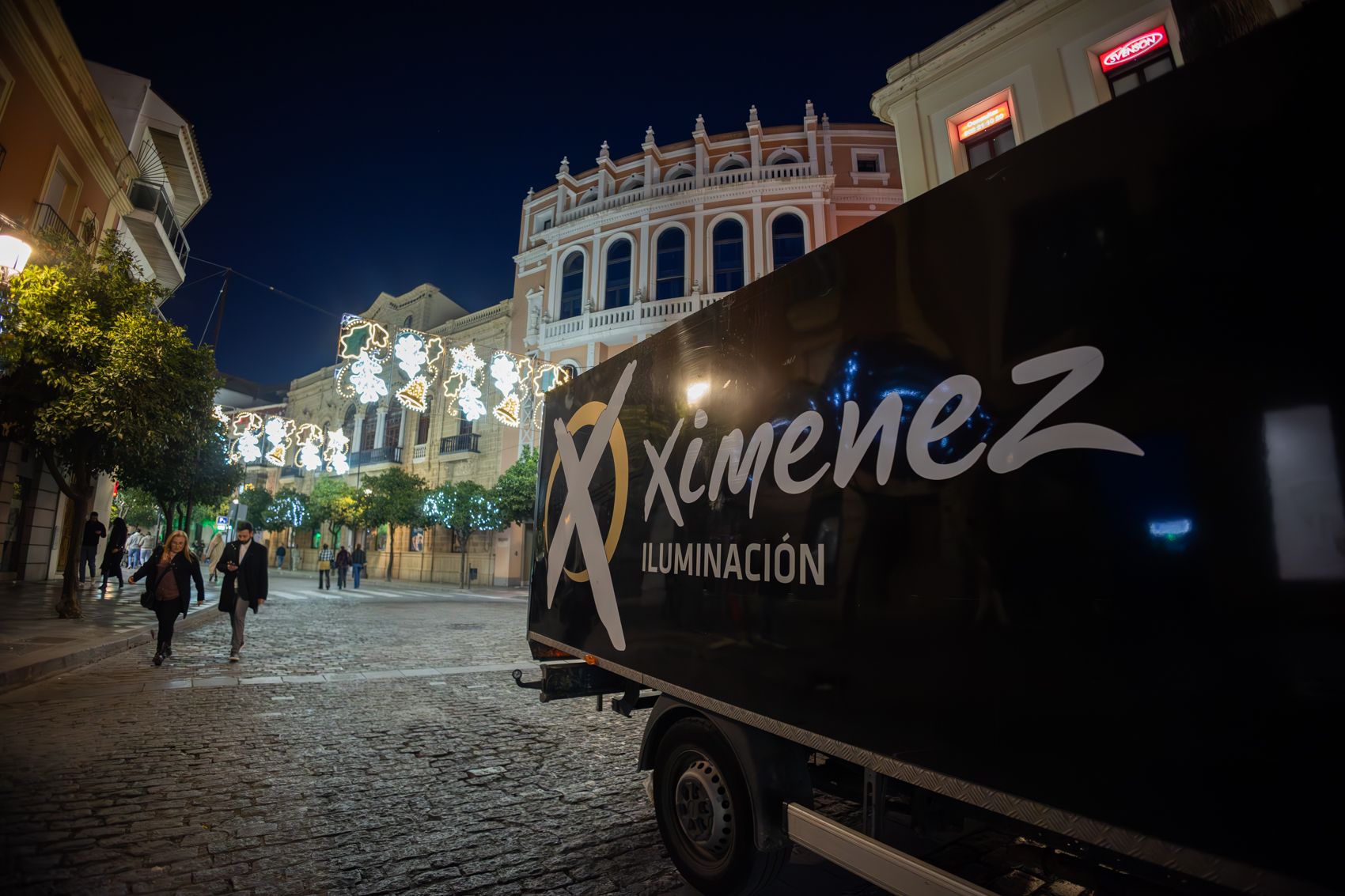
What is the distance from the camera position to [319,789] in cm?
407

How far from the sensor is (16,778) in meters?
4.00

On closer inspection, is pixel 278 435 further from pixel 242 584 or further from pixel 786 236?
pixel 786 236

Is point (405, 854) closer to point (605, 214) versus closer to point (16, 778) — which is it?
point (16, 778)

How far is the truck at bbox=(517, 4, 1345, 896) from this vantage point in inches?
52.3

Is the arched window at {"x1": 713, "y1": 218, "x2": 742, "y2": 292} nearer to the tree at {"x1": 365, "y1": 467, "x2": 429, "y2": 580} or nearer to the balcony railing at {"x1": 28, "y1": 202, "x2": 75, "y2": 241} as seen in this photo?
the tree at {"x1": 365, "y1": 467, "x2": 429, "y2": 580}

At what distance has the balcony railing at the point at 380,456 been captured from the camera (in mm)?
36375

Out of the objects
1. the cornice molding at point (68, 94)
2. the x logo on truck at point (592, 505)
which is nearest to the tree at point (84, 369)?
the cornice molding at point (68, 94)

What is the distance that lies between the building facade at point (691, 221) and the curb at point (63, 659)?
17248 millimetres

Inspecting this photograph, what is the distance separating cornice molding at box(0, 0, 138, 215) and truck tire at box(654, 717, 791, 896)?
18.6 metres

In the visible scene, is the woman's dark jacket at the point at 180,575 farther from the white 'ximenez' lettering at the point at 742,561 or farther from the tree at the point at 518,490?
the tree at the point at 518,490

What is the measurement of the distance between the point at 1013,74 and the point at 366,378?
13795 millimetres

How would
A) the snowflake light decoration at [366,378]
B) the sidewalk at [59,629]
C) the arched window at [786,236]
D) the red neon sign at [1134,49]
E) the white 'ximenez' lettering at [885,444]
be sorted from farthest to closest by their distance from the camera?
the arched window at [786,236], the snowflake light decoration at [366,378], the red neon sign at [1134,49], the sidewalk at [59,629], the white 'ximenez' lettering at [885,444]

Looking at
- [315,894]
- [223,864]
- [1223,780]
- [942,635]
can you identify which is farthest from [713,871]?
[223,864]

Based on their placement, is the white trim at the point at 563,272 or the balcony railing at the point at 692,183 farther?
the white trim at the point at 563,272
